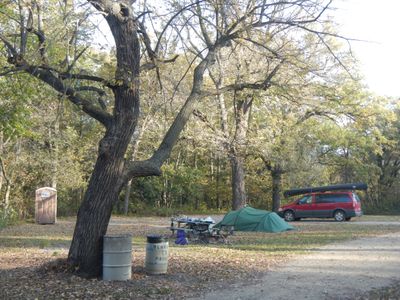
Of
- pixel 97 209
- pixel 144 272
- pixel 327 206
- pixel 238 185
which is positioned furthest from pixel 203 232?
pixel 327 206

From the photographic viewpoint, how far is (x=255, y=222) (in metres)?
21.7

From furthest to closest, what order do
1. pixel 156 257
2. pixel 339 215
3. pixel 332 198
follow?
pixel 332 198 < pixel 339 215 < pixel 156 257

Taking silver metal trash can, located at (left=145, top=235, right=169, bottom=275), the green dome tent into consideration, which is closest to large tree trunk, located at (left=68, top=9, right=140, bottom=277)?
silver metal trash can, located at (left=145, top=235, right=169, bottom=275)

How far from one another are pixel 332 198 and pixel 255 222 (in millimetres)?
9299

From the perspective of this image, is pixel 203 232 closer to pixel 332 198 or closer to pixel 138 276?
pixel 138 276

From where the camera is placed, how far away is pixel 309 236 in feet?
62.3

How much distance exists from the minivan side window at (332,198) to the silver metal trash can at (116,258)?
71.8 ft

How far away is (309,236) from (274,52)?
371 inches

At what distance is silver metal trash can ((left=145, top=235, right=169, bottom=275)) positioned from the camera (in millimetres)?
9750

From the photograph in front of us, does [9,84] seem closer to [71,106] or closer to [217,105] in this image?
[71,106]

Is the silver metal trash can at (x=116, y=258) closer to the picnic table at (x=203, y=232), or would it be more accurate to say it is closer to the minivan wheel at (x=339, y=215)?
the picnic table at (x=203, y=232)

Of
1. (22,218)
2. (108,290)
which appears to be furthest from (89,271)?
(22,218)

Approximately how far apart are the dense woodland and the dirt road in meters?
3.09

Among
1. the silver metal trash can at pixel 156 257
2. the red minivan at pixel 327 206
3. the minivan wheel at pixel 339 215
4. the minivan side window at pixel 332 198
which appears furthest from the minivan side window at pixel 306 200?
the silver metal trash can at pixel 156 257
